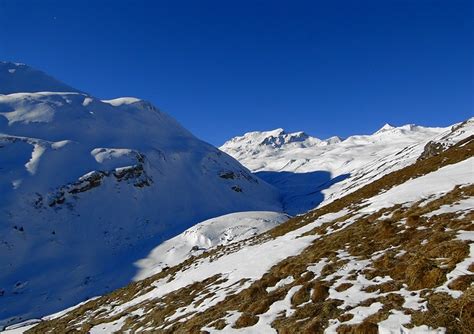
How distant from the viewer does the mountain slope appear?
30.8 feet

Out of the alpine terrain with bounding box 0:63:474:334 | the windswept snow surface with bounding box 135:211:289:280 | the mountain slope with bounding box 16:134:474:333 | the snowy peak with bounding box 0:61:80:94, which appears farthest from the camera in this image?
the snowy peak with bounding box 0:61:80:94

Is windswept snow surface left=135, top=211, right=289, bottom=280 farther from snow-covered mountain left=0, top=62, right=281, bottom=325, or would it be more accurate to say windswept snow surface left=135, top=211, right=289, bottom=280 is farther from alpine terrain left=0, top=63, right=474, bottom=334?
snow-covered mountain left=0, top=62, right=281, bottom=325

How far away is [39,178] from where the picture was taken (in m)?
86.6

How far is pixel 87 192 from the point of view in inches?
3501

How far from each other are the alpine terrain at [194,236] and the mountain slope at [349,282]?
6cm

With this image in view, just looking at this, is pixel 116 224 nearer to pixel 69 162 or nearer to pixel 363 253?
pixel 69 162

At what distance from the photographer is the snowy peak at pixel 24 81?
14412 cm

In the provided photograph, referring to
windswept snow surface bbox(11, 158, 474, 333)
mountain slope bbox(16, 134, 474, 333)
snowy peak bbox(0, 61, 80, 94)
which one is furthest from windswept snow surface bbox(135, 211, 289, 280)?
snowy peak bbox(0, 61, 80, 94)

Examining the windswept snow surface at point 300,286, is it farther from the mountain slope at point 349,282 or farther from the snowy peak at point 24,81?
the snowy peak at point 24,81

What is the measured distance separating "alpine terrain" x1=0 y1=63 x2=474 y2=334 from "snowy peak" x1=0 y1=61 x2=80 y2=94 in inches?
43.7

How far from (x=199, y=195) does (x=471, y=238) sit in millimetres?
100514

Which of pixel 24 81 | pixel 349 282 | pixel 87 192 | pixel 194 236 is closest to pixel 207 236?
pixel 194 236

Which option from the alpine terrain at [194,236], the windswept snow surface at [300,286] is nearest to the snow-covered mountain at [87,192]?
the alpine terrain at [194,236]

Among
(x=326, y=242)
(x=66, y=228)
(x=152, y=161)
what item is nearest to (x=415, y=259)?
(x=326, y=242)
